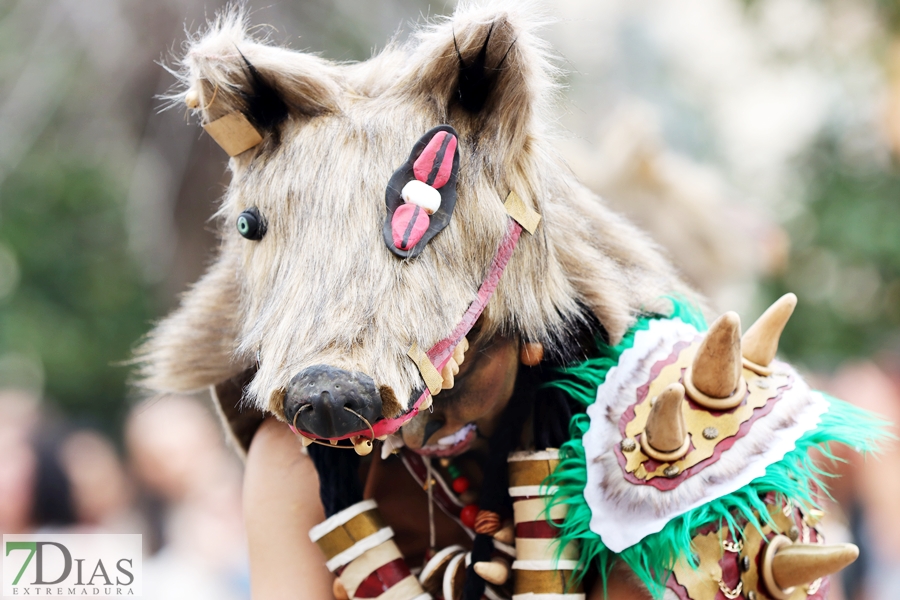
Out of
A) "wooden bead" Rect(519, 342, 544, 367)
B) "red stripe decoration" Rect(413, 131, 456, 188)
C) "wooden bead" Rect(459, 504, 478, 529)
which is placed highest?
"red stripe decoration" Rect(413, 131, 456, 188)

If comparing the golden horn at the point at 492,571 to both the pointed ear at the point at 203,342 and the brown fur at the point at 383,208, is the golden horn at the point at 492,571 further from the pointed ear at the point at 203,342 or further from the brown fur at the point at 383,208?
the pointed ear at the point at 203,342

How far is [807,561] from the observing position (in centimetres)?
120

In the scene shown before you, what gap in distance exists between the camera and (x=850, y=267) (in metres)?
5.28

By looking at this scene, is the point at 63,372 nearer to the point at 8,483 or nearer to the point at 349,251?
the point at 8,483

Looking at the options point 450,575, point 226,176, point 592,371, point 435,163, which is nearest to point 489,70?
point 435,163

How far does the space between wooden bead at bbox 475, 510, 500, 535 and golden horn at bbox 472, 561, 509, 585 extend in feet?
0.17

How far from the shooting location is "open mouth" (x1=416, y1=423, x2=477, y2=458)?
1359mm

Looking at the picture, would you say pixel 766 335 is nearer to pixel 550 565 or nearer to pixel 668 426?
pixel 668 426

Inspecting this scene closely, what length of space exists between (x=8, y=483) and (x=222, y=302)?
1.66 metres

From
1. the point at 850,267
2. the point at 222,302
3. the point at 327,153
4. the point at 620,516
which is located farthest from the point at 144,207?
the point at 850,267

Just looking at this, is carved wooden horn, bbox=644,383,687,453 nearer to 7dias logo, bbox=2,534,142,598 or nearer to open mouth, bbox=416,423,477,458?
open mouth, bbox=416,423,477,458

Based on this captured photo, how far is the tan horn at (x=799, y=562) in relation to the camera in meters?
1.19

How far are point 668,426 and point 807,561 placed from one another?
0.95ft

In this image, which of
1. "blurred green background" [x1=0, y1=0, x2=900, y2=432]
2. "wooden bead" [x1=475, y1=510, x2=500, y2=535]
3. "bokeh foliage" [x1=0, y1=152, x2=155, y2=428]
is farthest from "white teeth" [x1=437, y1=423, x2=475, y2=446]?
"bokeh foliage" [x1=0, y1=152, x2=155, y2=428]
